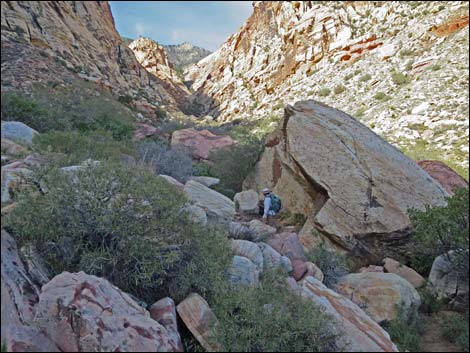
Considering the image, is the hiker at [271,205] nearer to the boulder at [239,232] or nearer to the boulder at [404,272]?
the boulder at [239,232]

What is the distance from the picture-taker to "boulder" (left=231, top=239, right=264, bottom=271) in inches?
181

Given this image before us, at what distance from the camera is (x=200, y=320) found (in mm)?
3150

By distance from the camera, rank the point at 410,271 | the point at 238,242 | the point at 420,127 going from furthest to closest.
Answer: the point at 420,127 → the point at 410,271 → the point at 238,242

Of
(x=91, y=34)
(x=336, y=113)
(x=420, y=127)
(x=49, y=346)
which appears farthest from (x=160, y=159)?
(x=91, y=34)

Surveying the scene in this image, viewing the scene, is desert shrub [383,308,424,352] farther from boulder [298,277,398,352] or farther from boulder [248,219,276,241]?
boulder [248,219,276,241]

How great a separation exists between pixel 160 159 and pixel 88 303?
23.5 feet

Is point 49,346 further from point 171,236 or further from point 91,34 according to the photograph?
point 91,34

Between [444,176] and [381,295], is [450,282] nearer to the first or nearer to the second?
[381,295]

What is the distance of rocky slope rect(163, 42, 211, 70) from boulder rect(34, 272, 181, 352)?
233 feet

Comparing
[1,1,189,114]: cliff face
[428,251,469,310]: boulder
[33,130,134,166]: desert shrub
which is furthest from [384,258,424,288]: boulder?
[1,1,189,114]: cliff face

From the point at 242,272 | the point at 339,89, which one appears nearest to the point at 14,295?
the point at 242,272

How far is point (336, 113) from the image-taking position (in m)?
8.48

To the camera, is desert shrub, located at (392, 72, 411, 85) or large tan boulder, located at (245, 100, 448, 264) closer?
large tan boulder, located at (245, 100, 448, 264)

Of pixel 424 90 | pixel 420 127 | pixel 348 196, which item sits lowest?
pixel 348 196
